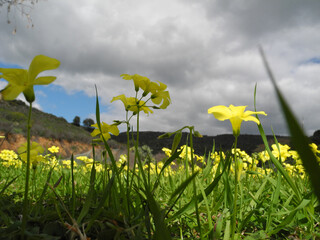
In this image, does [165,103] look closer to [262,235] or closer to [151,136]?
[262,235]

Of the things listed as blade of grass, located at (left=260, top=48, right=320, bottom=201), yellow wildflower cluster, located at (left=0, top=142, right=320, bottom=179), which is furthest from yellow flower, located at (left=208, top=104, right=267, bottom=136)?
blade of grass, located at (left=260, top=48, right=320, bottom=201)

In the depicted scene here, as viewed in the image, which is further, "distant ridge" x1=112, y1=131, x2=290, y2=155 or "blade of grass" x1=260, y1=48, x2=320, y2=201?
"distant ridge" x1=112, y1=131, x2=290, y2=155

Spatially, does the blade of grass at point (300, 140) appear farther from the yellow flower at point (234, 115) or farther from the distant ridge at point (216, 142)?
the distant ridge at point (216, 142)

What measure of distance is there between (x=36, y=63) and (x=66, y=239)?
79 centimetres

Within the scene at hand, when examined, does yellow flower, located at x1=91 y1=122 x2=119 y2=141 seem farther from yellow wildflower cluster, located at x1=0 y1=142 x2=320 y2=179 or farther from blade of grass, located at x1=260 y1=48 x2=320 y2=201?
blade of grass, located at x1=260 y1=48 x2=320 y2=201

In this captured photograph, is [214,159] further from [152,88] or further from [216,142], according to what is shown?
[216,142]

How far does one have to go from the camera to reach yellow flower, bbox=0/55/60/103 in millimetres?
910

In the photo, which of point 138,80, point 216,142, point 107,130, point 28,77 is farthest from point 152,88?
point 216,142

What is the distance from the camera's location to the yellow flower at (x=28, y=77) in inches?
35.8

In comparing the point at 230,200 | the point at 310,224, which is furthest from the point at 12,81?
the point at 310,224

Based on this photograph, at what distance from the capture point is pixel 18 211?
1585 mm

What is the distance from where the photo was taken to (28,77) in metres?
0.93

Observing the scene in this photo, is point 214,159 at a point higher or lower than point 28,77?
lower

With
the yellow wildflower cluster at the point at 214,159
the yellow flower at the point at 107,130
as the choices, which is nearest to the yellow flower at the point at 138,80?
the yellow flower at the point at 107,130
